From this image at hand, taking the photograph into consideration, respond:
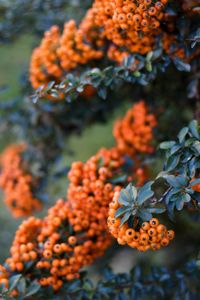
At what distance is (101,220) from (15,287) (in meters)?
0.37

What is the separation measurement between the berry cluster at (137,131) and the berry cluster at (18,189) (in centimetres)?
53

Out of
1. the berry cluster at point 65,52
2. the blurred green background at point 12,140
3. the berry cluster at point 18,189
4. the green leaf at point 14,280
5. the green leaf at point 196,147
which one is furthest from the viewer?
the blurred green background at point 12,140

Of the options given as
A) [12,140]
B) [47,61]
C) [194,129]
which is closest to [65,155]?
[12,140]

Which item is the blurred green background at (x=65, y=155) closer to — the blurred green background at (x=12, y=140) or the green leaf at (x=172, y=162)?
the blurred green background at (x=12, y=140)

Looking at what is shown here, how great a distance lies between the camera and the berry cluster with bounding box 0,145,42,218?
228cm

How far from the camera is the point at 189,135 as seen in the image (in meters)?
1.50

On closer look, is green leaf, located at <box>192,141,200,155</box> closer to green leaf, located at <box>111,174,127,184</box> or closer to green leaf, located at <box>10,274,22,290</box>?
green leaf, located at <box>111,174,127,184</box>

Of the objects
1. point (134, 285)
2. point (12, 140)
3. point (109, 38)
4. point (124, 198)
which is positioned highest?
point (109, 38)

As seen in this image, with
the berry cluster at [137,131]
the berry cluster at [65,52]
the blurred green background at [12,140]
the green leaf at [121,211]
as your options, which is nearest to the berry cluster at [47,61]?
the berry cluster at [65,52]

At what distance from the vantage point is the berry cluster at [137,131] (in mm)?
2045

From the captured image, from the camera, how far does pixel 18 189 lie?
228 cm

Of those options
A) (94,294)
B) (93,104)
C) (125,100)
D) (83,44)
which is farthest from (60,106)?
(94,294)

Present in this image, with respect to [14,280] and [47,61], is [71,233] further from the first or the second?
[47,61]

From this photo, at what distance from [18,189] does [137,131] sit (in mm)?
673
